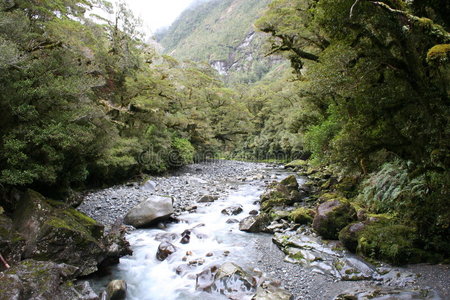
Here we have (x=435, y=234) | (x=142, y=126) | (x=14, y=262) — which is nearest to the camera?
(x=14, y=262)

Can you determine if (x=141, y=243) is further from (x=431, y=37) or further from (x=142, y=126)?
(x=142, y=126)

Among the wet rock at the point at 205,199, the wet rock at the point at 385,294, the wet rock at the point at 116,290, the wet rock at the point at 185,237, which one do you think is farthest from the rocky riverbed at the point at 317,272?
the wet rock at the point at 116,290

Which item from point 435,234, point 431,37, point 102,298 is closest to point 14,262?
point 102,298

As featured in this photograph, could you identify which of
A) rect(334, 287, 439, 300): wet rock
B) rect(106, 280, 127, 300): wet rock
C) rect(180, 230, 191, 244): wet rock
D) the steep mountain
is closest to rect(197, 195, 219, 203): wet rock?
rect(180, 230, 191, 244): wet rock

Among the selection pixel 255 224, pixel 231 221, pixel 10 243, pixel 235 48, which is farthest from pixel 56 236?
pixel 235 48

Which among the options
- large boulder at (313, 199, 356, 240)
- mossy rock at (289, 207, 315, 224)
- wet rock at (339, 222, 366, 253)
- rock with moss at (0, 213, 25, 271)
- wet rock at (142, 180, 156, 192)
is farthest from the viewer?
wet rock at (142, 180, 156, 192)

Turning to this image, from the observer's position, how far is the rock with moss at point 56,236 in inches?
236

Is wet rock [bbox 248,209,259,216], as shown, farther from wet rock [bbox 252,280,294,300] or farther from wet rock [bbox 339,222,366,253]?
wet rock [bbox 252,280,294,300]

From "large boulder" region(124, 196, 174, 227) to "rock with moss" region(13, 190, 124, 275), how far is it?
122 inches

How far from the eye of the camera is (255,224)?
10.2 metres

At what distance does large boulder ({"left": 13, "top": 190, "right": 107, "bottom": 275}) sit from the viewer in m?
5.98

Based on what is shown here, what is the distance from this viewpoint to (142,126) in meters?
20.2

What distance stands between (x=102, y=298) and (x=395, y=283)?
20.8 ft

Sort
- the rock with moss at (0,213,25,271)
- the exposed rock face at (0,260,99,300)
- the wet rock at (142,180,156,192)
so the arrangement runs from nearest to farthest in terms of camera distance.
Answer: the exposed rock face at (0,260,99,300), the rock with moss at (0,213,25,271), the wet rock at (142,180,156,192)
